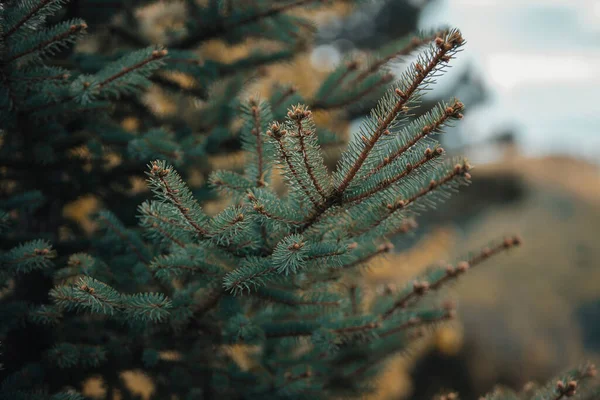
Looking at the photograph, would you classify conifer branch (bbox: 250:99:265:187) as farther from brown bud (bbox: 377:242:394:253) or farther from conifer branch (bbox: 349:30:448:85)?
conifer branch (bbox: 349:30:448:85)

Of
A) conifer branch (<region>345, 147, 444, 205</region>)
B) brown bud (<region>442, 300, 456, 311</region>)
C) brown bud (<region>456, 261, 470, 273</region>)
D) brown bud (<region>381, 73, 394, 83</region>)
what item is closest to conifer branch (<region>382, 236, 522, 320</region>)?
brown bud (<region>456, 261, 470, 273</region>)

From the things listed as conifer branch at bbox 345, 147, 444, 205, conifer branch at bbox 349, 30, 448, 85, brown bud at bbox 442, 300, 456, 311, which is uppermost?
conifer branch at bbox 349, 30, 448, 85

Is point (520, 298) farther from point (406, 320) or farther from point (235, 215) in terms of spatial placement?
point (235, 215)

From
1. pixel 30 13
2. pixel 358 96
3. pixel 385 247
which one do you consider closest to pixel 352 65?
pixel 358 96

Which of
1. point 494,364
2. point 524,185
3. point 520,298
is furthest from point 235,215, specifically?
point 524,185

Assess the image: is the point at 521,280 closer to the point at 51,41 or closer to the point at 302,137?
the point at 302,137

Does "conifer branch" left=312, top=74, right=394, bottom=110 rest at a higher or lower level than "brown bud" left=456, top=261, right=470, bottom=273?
higher

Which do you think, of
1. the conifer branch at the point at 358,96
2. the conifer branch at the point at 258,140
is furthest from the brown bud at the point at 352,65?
the conifer branch at the point at 258,140

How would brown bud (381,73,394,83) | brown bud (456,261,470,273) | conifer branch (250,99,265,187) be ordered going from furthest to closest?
brown bud (381,73,394,83), brown bud (456,261,470,273), conifer branch (250,99,265,187)
